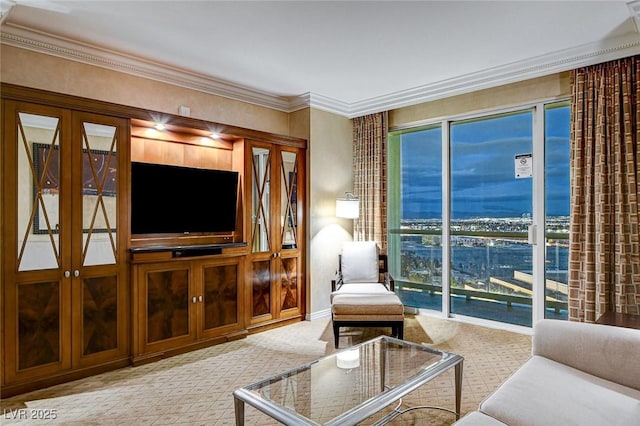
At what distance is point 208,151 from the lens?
4336 millimetres

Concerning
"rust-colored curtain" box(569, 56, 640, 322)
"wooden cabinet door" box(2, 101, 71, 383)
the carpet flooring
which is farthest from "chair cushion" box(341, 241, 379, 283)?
"wooden cabinet door" box(2, 101, 71, 383)

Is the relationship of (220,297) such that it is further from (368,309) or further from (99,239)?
(368,309)

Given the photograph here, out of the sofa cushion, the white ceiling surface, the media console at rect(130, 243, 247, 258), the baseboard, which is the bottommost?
the baseboard

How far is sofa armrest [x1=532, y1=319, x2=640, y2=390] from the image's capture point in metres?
Result: 1.98

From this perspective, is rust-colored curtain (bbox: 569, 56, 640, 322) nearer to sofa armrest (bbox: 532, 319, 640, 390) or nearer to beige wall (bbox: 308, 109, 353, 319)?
sofa armrest (bbox: 532, 319, 640, 390)

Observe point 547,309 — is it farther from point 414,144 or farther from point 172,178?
point 172,178

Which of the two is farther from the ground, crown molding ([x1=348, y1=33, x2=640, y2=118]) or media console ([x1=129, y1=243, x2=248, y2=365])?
crown molding ([x1=348, y1=33, x2=640, y2=118])

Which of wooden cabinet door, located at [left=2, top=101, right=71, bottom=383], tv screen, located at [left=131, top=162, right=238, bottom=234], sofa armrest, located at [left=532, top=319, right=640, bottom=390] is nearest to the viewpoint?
sofa armrest, located at [left=532, top=319, right=640, bottom=390]

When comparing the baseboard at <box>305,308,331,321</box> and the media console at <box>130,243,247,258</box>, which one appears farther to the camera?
the baseboard at <box>305,308,331,321</box>

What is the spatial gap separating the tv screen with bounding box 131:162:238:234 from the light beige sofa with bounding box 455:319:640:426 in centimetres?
306

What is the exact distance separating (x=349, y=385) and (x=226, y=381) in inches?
51.1

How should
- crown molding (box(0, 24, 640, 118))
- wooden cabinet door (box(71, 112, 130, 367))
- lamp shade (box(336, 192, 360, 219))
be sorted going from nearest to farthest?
wooden cabinet door (box(71, 112, 130, 367)) < crown molding (box(0, 24, 640, 118)) < lamp shade (box(336, 192, 360, 219))

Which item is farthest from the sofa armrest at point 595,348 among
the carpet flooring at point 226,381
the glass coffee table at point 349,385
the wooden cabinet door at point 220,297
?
the wooden cabinet door at point 220,297

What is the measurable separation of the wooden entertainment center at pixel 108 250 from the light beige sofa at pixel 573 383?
9.08 feet
